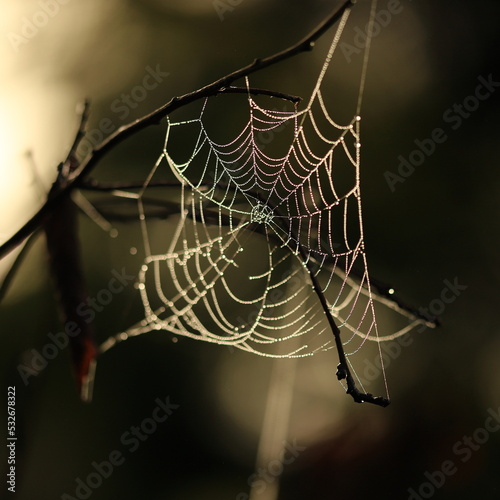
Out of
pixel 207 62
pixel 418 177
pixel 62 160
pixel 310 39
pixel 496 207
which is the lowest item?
pixel 62 160

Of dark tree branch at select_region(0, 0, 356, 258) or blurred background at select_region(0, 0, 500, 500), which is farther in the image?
blurred background at select_region(0, 0, 500, 500)

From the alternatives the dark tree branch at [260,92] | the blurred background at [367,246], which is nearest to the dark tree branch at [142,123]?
the dark tree branch at [260,92]

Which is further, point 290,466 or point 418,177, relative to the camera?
point 418,177

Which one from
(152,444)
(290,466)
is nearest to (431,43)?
(290,466)

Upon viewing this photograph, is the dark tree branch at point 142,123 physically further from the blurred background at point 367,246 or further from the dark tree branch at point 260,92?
the blurred background at point 367,246

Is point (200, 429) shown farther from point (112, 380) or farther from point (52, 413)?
point (52, 413)

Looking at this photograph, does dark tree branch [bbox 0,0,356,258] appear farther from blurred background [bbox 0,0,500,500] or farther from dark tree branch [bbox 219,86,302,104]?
blurred background [bbox 0,0,500,500]

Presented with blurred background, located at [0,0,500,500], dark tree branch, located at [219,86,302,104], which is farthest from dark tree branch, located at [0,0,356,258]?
blurred background, located at [0,0,500,500]

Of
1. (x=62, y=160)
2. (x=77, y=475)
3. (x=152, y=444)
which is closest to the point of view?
(x=62, y=160)
